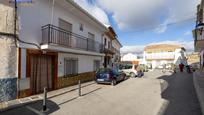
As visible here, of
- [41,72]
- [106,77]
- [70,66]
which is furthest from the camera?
[106,77]

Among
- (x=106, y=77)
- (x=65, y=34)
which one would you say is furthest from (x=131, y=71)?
(x=65, y=34)

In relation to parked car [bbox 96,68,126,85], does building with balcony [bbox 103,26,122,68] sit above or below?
above

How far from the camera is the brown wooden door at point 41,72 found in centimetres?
806

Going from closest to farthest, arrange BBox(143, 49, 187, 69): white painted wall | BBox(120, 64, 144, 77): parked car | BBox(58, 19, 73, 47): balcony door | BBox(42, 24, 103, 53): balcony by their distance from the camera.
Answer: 1. BBox(42, 24, 103, 53): balcony
2. BBox(58, 19, 73, 47): balcony door
3. BBox(120, 64, 144, 77): parked car
4. BBox(143, 49, 187, 69): white painted wall

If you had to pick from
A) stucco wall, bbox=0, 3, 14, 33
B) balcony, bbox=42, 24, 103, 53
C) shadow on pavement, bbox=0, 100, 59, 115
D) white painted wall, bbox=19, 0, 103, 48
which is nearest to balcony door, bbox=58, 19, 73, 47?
balcony, bbox=42, 24, 103, 53

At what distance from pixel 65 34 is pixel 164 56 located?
44.6 meters

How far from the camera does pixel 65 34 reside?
10148mm

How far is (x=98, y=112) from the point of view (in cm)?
554

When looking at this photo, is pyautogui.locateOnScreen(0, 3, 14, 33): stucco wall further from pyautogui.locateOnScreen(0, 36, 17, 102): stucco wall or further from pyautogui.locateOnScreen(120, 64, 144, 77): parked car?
pyautogui.locateOnScreen(120, 64, 144, 77): parked car

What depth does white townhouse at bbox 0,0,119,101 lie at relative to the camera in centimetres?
707

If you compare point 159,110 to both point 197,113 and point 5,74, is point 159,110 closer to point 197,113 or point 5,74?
point 197,113

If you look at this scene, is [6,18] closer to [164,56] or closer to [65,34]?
[65,34]

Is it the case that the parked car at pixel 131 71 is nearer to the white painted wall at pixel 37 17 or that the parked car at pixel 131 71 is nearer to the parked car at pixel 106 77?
the parked car at pixel 106 77

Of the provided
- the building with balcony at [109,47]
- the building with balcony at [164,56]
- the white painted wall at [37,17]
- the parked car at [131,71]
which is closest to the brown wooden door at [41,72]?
the white painted wall at [37,17]
